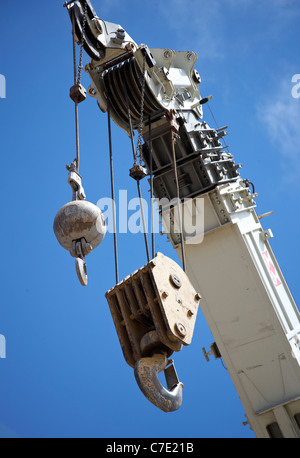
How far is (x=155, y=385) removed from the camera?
5.09 meters

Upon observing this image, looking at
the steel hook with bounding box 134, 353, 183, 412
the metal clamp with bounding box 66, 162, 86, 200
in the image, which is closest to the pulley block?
the steel hook with bounding box 134, 353, 183, 412

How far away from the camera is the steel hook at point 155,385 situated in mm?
5051

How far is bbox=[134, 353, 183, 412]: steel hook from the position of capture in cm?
505

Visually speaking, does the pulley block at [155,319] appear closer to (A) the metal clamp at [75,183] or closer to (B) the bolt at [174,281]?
(B) the bolt at [174,281]

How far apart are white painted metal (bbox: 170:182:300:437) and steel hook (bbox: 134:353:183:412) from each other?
3.12 m

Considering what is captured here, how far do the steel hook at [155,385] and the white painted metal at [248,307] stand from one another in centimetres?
312

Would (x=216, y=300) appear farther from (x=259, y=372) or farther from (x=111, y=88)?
(x=111, y=88)

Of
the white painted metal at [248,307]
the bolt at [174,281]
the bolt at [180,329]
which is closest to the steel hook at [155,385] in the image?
the bolt at [180,329]

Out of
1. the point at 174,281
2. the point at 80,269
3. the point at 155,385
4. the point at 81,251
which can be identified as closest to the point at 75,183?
the point at 81,251

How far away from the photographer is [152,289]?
539 cm

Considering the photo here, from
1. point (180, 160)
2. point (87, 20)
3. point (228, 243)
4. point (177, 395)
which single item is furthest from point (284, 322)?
point (87, 20)

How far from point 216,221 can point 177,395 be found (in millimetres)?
3945

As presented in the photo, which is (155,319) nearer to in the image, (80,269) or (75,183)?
(80,269)
